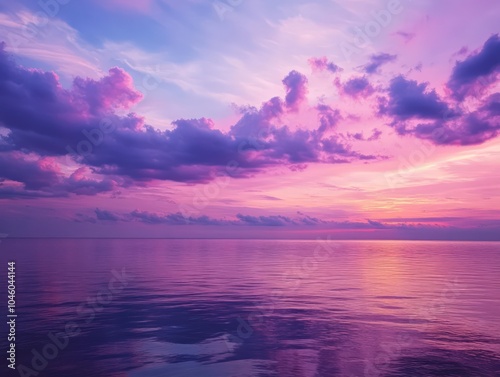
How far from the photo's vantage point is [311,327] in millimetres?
28250

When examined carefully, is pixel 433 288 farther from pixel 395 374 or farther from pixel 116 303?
pixel 116 303

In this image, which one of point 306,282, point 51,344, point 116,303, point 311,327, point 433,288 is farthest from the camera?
point 306,282

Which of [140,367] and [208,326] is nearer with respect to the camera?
[140,367]

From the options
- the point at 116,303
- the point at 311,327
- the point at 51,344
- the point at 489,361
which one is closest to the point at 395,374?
the point at 489,361

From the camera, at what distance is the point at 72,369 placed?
19875 millimetres

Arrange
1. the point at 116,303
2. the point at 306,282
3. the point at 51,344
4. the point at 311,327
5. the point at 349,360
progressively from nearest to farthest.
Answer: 1. the point at 349,360
2. the point at 51,344
3. the point at 311,327
4. the point at 116,303
5. the point at 306,282

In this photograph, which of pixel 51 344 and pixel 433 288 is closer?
pixel 51 344

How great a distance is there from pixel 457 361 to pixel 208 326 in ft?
53.6

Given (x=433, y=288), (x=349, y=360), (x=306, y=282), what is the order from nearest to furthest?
(x=349, y=360) → (x=433, y=288) → (x=306, y=282)

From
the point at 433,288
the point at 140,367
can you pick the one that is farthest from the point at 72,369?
the point at 433,288

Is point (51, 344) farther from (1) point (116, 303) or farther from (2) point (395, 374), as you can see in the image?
(2) point (395, 374)

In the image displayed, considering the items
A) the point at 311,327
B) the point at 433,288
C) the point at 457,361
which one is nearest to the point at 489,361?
the point at 457,361

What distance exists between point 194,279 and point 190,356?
3618 cm

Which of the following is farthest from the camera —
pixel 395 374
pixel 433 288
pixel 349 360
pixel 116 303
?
pixel 433 288
